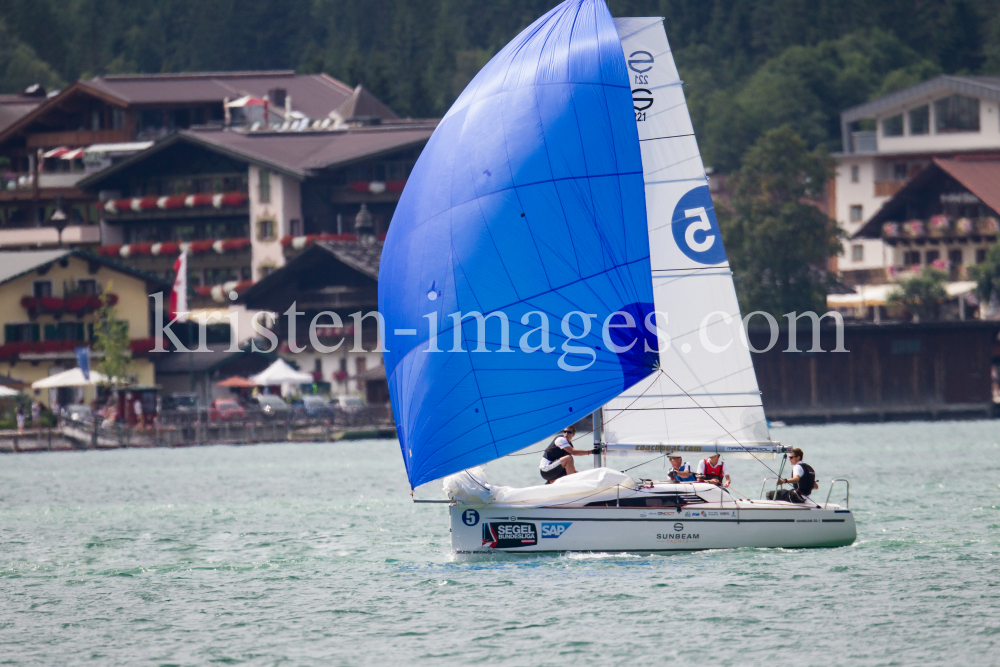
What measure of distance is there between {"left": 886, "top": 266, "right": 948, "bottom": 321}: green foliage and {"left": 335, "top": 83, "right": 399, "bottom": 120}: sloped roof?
36.1 meters

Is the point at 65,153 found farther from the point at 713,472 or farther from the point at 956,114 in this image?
the point at 713,472

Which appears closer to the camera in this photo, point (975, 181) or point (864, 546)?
point (864, 546)

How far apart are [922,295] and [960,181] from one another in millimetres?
6416

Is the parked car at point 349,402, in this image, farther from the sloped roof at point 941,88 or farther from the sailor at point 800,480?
the sailor at point 800,480

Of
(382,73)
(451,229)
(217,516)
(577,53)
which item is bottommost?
(217,516)

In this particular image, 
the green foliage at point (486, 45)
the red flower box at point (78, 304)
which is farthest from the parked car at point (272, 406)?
the green foliage at point (486, 45)

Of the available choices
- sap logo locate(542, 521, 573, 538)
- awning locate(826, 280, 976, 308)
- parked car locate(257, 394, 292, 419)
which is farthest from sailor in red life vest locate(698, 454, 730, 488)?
awning locate(826, 280, 976, 308)

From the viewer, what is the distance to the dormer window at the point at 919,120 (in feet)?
298

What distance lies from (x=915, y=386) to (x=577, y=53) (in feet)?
165

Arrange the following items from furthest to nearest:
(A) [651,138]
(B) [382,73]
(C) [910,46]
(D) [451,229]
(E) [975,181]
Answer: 1. (C) [910,46]
2. (B) [382,73]
3. (E) [975,181]
4. (A) [651,138]
5. (D) [451,229]

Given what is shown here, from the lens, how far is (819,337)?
6975 centimetres

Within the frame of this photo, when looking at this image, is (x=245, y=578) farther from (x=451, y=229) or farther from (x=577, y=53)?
(x=577, y=53)

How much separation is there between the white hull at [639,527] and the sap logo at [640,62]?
647 centimetres

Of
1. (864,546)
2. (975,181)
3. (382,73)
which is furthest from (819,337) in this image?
(382,73)
